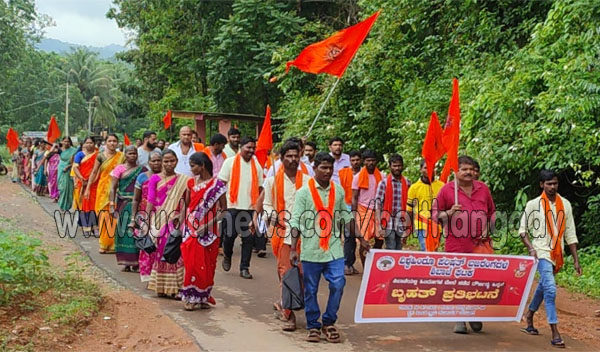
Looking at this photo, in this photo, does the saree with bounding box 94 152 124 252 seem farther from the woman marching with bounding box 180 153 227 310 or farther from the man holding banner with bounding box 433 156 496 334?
the man holding banner with bounding box 433 156 496 334

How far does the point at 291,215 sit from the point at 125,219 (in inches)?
155

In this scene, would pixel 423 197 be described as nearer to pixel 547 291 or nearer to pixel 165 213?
pixel 547 291

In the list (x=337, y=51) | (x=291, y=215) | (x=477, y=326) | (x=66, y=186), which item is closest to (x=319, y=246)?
(x=291, y=215)

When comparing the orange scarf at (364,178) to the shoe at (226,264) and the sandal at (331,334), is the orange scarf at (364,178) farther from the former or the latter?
the sandal at (331,334)

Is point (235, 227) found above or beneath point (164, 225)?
beneath

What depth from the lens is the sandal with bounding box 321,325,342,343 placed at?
256 inches

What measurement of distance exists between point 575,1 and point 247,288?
6571mm

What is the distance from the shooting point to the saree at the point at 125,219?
970cm

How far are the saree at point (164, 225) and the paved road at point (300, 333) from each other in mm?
195

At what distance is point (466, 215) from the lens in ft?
22.5

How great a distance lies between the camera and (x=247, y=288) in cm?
894

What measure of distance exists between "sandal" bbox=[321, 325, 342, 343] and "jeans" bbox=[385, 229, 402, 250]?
3133 millimetres

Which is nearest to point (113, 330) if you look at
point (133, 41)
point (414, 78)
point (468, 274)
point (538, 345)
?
point (468, 274)

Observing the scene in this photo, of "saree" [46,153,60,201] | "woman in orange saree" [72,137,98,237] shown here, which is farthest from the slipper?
"saree" [46,153,60,201]
